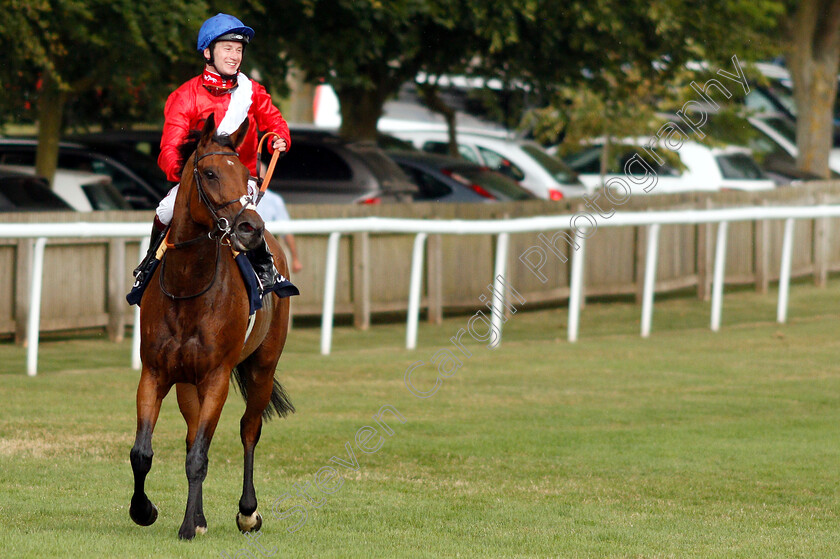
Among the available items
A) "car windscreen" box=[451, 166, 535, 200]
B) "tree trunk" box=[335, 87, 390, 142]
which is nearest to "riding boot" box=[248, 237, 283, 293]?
"tree trunk" box=[335, 87, 390, 142]

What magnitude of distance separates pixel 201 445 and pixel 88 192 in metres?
9.86

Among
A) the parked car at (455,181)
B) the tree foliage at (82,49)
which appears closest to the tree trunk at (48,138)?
the tree foliage at (82,49)

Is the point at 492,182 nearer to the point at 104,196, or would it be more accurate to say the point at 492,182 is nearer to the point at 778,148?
the point at 104,196

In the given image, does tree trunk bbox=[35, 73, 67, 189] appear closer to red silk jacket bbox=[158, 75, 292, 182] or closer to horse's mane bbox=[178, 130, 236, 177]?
red silk jacket bbox=[158, 75, 292, 182]

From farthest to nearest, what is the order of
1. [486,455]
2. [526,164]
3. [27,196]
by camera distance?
[526,164], [27,196], [486,455]

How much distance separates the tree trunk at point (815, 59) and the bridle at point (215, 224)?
18917mm

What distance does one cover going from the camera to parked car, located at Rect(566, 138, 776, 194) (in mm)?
22547

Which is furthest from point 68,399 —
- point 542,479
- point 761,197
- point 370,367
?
point 761,197

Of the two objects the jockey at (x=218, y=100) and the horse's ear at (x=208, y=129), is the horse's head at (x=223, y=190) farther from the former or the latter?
the jockey at (x=218, y=100)

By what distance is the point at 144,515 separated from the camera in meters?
5.47

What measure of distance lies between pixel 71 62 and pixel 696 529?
10802 millimetres

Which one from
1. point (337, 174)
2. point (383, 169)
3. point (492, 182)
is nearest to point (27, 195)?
point (337, 174)

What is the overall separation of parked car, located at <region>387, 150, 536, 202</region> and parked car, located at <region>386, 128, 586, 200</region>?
130 centimetres

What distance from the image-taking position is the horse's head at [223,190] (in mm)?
5133
